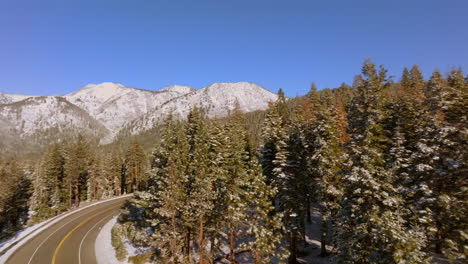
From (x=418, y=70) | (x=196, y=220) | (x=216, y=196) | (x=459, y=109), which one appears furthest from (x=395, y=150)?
(x=418, y=70)

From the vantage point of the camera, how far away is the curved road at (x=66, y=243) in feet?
97.5

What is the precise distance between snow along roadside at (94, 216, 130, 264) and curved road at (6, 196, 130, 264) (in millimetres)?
598

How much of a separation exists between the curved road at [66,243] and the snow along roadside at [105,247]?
1.96 feet

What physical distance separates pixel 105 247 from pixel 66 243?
567 cm

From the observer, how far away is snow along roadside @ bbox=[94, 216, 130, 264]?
98.2 ft

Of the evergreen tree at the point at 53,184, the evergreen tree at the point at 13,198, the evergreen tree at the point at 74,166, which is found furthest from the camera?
the evergreen tree at the point at 53,184

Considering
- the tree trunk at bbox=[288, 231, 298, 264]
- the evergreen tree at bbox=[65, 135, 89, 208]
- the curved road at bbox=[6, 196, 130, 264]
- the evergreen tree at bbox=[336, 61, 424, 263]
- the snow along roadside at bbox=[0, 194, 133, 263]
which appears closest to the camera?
the evergreen tree at bbox=[336, 61, 424, 263]

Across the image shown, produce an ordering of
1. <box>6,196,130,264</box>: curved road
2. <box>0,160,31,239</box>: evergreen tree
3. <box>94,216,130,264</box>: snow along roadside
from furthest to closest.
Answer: <box>0,160,31,239</box>: evergreen tree < <box>94,216,130,264</box>: snow along roadside < <box>6,196,130,264</box>: curved road

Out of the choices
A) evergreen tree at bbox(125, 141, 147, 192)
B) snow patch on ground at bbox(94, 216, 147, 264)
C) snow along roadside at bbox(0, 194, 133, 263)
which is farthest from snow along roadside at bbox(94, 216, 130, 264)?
evergreen tree at bbox(125, 141, 147, 192)

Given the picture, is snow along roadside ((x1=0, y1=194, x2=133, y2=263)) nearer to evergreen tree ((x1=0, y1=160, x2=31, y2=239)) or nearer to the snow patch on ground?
the snow patch on ground

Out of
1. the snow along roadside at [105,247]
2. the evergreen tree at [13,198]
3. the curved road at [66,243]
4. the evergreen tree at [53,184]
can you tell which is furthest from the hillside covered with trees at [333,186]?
the evergreen tree at [53,184]

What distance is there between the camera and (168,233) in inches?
979

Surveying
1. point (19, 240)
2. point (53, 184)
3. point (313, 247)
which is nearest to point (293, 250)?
point (313, 247)

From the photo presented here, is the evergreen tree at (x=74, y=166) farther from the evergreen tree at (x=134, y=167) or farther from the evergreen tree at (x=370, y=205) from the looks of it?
the evergreen tree at (x=370, y=205)
